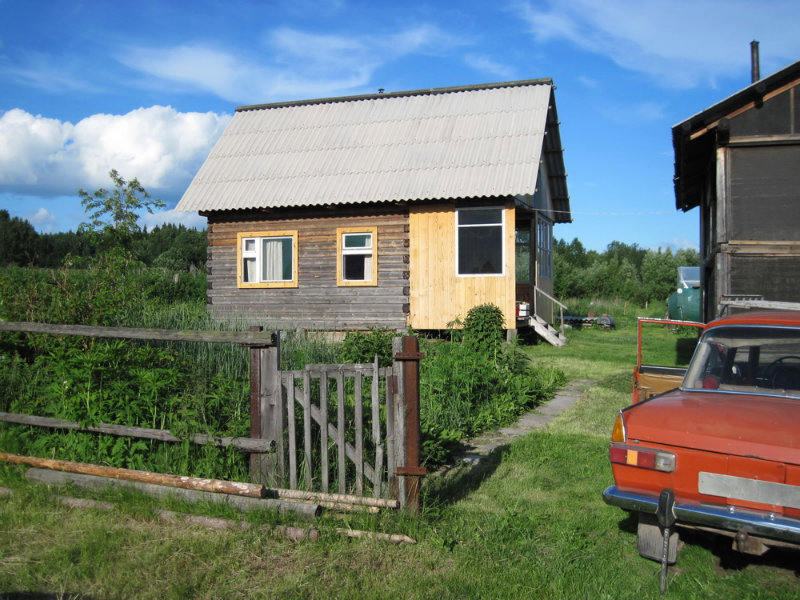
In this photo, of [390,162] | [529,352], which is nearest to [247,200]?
[390,162]

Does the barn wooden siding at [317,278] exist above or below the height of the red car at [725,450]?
above

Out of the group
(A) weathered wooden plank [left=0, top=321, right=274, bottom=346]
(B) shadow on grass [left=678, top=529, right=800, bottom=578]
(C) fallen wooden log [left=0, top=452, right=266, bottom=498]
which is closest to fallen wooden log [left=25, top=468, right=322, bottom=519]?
(C) fallen wooden log [left=0, top=452, right=266, bottom=498]

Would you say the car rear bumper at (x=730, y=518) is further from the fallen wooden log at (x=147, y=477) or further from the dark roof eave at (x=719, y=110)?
the dark roof eave at (x=719, y=110)

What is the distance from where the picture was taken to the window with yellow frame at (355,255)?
17.8m

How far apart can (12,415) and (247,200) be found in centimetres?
1265

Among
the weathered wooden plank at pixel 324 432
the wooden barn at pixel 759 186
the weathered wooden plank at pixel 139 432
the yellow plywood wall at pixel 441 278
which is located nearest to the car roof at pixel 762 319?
the weathered wooden plank at pixel 324 432

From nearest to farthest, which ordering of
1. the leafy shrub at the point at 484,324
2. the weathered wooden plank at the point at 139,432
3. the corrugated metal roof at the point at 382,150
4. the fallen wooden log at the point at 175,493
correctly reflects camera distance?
the fallen wooden log at the point at 175,493
the weathered wooden plank at the point at 139,432
the leafy shrub at the point at 484,324
the corrugated metal roof at the point at 382,150

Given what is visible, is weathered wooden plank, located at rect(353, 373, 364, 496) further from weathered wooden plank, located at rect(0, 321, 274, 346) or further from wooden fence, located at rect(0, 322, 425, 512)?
weathered wooden plank, located at rect(0, 321, 274, 346)

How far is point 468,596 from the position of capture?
404 centimetres

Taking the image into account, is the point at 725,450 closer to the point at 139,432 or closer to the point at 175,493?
the point at 175,493

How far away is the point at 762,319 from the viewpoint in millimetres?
5254

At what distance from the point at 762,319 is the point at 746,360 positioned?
0.34 m

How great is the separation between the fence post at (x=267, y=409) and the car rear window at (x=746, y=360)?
319 cm

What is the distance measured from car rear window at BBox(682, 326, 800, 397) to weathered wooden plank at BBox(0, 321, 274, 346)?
134 inches
